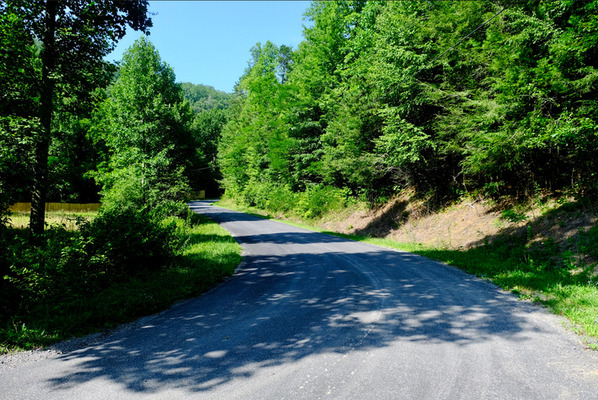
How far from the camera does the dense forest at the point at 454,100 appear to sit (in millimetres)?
7926

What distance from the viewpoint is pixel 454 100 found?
12461mm

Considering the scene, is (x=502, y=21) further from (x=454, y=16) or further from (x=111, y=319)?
(x=111, y=319)

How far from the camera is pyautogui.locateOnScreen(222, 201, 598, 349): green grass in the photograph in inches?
187

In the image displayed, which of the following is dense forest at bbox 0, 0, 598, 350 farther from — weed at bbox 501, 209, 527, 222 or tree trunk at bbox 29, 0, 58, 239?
weed at bbox 501, 209, 527, 222

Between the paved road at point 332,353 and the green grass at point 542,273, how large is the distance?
0.35m

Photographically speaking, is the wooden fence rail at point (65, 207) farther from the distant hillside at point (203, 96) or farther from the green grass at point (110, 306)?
the distant hillside at point (203, 96)

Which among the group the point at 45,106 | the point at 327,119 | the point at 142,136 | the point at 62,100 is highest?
the point at 327,119

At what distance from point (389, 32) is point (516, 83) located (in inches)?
288

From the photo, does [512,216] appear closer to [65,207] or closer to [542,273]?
[542,273]

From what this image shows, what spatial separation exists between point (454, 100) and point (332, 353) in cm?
1216

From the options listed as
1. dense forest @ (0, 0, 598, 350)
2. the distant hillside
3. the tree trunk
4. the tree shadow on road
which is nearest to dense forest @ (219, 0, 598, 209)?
dense forest @ (0, 0, 598, 350)

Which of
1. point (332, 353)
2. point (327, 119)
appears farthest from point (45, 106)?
point (327, 119)

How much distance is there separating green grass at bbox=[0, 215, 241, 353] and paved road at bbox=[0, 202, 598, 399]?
19.2 inches

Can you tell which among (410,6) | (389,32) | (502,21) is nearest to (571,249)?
(502,21)
